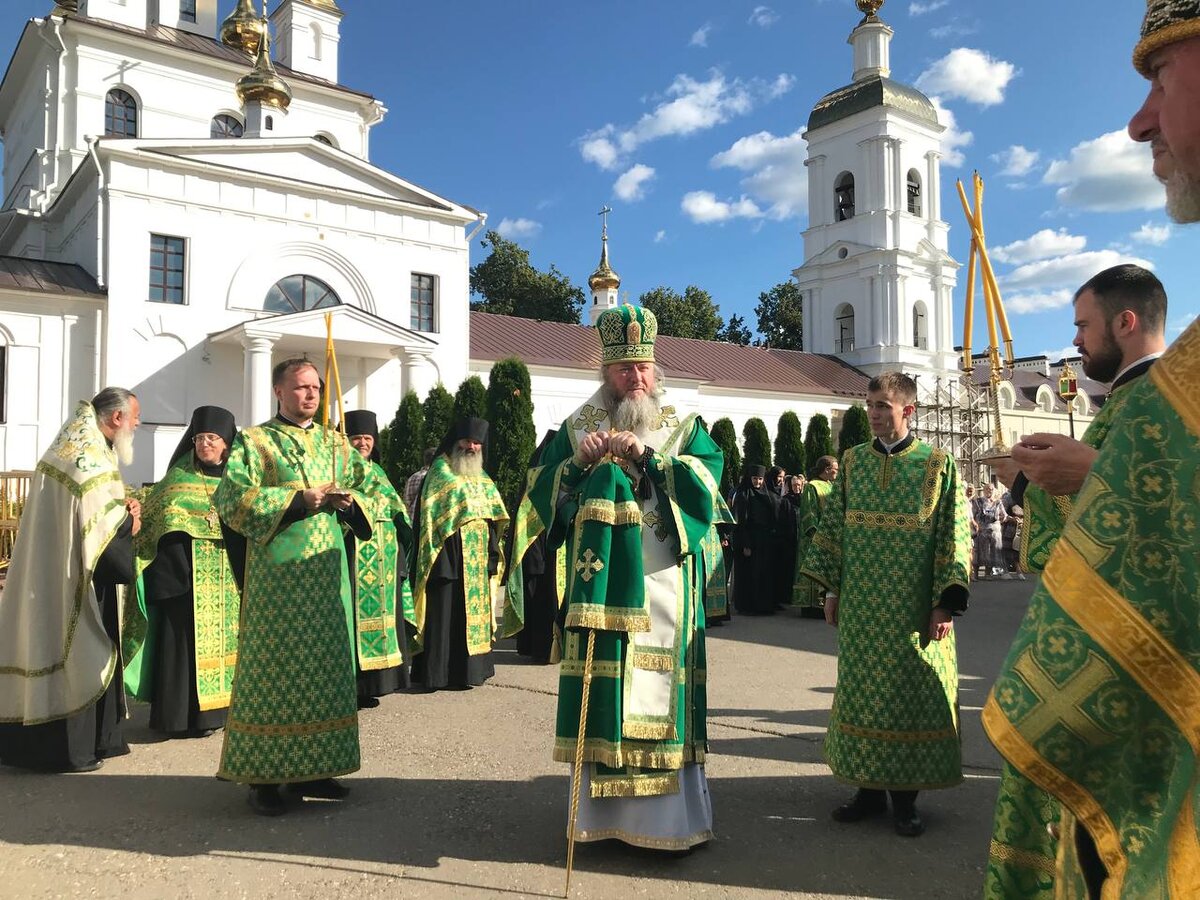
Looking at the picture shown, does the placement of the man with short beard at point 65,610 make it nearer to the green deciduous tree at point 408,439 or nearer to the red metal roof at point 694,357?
the green deciduous tree at point 408,439

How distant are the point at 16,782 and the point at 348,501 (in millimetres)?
2506

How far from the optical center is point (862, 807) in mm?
4137

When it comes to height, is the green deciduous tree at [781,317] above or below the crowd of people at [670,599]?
above

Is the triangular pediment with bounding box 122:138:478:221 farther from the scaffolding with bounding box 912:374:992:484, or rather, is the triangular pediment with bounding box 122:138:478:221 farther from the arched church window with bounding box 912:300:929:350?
the arched church window with bounding box 912:300:929:350

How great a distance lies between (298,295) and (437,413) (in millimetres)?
5249

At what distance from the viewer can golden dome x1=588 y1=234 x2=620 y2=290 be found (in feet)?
126

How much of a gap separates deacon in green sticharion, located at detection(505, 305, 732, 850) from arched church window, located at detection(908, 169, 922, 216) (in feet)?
127

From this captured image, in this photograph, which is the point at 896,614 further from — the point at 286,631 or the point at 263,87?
the point at 263,87

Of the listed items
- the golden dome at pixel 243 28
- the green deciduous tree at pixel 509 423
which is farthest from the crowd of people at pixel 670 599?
the golden dome at pixel 243 28

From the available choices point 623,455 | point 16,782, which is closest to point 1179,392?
point 623,455

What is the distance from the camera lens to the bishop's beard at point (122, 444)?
528 cm

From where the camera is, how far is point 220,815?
4242 mm

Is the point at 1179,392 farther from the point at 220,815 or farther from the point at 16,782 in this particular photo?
the point at 16,782

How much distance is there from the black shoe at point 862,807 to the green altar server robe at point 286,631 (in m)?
2.27
